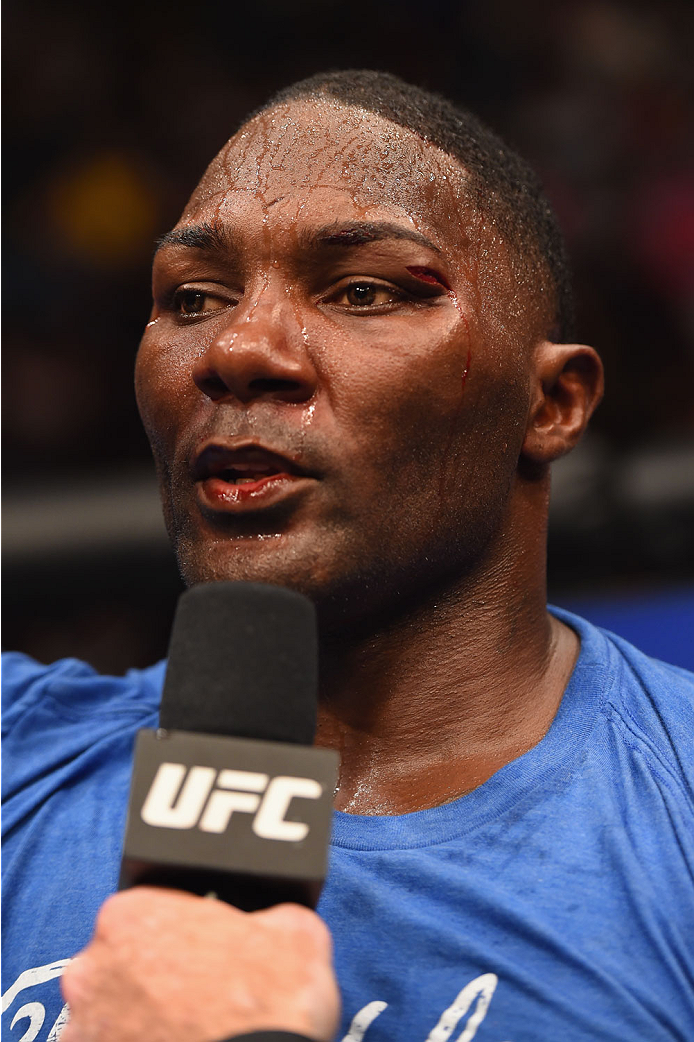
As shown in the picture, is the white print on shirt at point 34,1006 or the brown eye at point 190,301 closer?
the white print on shirt at point 34,1006

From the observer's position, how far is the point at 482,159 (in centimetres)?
170

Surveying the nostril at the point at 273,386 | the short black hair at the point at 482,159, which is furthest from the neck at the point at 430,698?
the short black hair at the point at 482,159

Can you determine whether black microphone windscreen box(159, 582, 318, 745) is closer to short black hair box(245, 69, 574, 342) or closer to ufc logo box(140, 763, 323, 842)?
ufc logo box(140, 763, 323, 842)

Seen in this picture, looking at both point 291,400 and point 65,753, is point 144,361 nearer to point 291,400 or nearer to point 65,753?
point 291,400

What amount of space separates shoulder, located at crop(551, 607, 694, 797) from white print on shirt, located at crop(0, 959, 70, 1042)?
0.80 meters

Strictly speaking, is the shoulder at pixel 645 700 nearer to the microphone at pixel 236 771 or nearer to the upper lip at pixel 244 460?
the upper lip at pixel 244 460

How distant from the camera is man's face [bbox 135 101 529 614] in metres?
1.43

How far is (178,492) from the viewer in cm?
155

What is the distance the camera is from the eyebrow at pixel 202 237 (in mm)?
1560

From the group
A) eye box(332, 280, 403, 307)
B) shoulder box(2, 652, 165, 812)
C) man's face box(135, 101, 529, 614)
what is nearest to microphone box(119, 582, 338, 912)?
man's face box(135, 101, 529, 614)

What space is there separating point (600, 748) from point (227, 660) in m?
0.69

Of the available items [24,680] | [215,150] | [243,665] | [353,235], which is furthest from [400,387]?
[215,150]

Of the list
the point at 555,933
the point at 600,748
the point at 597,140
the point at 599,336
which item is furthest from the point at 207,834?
the point at 597,140

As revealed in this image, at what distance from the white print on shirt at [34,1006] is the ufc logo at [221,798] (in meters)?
0.69
